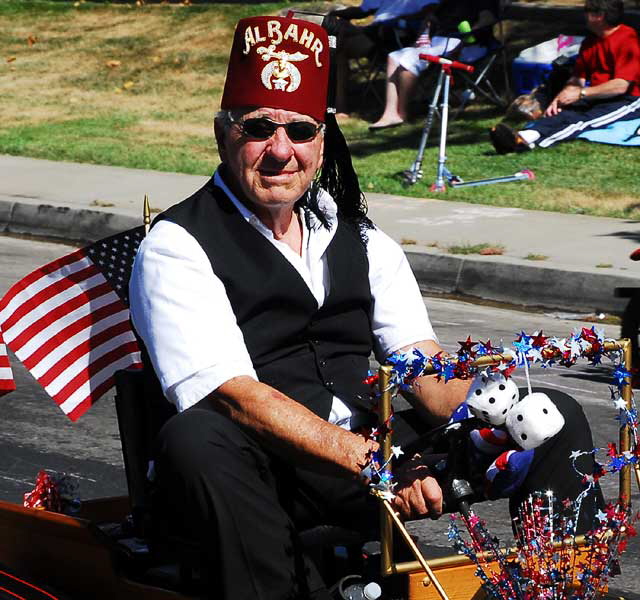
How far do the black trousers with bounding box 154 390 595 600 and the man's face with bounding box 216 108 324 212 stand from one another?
1.80 feet

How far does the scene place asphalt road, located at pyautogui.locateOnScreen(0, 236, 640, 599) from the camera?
4738 millimetres

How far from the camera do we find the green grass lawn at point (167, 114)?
1130 cm

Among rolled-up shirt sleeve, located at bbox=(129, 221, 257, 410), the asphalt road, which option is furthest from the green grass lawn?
rolled-up shirt sleeve, located at bbox=(129, 221, 257, 410)

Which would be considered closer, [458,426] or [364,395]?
[458,426]

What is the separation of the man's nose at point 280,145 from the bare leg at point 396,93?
10.3 m

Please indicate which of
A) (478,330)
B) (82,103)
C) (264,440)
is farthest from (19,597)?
(82,103)

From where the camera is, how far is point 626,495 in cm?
285

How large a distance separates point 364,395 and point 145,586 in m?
0.68

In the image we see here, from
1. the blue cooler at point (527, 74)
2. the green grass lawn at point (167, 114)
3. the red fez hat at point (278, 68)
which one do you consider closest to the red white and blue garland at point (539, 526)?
the red fez hat at point (278, 68)

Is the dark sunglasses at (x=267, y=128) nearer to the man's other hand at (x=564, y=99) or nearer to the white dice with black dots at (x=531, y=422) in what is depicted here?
the white dice with black dots at (x=531, y=422)

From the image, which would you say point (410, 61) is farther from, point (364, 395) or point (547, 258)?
point (364, 395)

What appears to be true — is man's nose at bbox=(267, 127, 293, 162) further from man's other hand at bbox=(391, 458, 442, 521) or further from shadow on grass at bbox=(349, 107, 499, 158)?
shadow on grass at bbox=(349, 107, 499, 158)

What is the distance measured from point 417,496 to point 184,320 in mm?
626

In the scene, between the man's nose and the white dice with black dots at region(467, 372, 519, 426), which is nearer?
the white dice with black dots at region(467, 372, 519, 426)
